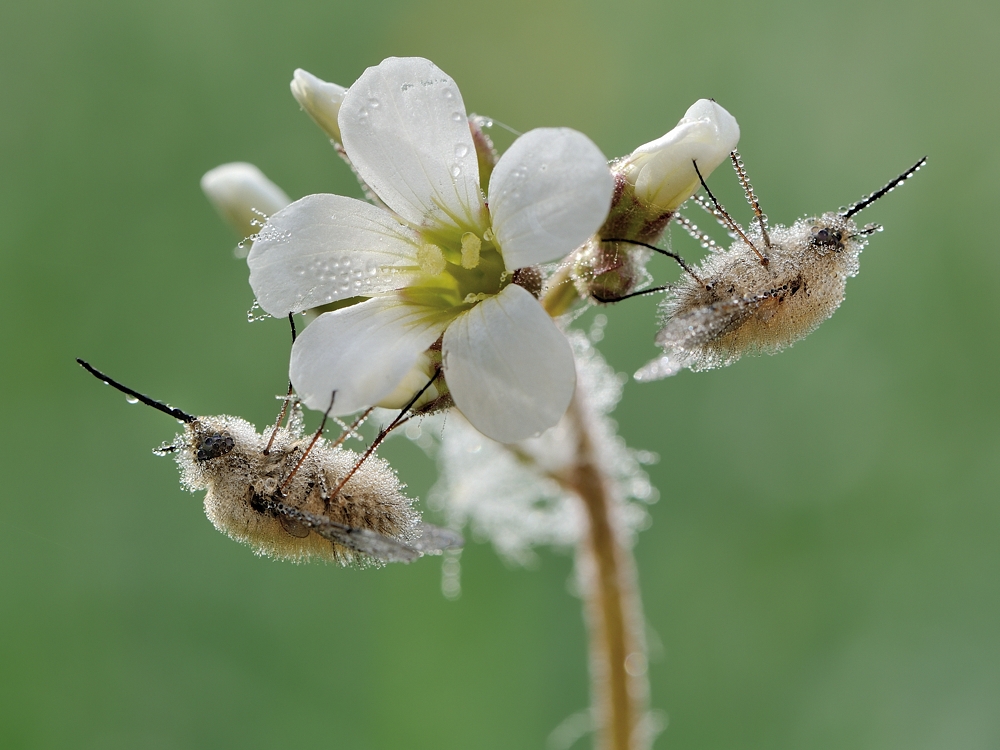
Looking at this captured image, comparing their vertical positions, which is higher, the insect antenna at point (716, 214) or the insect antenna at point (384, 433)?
the insect antenna at point (716, 214)

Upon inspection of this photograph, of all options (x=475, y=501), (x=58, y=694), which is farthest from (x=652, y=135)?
(x=58, y=694)

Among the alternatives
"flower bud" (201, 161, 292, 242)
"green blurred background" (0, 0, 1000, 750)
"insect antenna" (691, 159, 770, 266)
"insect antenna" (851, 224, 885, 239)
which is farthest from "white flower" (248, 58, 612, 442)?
"green blurred background" (0, 0, 1000, 750)

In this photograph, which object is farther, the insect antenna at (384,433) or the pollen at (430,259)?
the pollen at (430,259)

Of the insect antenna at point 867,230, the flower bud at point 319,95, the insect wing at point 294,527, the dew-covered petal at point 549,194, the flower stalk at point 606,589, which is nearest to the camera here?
the dew-covered petal at point 549,194

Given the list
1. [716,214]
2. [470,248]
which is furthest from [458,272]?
[716,214]

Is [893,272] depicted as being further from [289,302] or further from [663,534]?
[289,302]

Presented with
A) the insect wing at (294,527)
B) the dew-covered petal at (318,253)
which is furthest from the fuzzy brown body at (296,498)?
the dew-covered petal at (318,253)

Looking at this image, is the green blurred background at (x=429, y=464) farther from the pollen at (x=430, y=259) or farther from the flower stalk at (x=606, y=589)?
the pollen at (x=430, y=259)

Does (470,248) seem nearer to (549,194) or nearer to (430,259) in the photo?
(430,259)
